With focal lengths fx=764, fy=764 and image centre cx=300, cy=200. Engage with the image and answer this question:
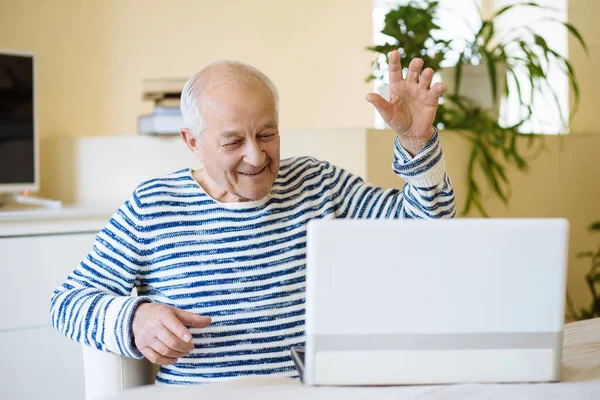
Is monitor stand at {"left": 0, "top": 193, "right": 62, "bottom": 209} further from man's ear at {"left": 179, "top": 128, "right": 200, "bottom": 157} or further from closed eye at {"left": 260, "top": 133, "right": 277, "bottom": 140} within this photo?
closed eye at {"left": 260, "top": 133, "right": 277, "bottom": 140}

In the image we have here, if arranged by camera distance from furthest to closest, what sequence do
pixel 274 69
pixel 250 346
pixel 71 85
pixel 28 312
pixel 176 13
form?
1. pixel 274 69
2. pixel 176 13
3. pixel 71 85
4. pixel 28 312
5. pixel 250 346

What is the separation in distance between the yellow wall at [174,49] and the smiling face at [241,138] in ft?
5.59

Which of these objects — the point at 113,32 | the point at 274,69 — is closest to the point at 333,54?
the point at 274,69

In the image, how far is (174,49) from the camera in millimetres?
3412

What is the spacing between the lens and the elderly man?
1.43 m

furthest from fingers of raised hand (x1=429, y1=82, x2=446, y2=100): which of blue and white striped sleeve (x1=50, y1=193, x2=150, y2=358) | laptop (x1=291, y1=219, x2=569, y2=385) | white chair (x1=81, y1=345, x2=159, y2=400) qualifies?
white chair (x1=81, y1=345, x2=159, y2=400)

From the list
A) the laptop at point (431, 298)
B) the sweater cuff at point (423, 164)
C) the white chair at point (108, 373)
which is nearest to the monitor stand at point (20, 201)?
the white chair at point (108, 373)

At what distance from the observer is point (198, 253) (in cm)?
147

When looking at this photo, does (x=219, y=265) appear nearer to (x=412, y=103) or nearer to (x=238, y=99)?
(x=238, y=99)

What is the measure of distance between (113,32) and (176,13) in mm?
366

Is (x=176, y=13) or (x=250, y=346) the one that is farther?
(x=176, y=13)

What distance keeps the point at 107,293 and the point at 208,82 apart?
45 centimetres

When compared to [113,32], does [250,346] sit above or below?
below

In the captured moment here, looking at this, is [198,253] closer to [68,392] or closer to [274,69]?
[68,392]
